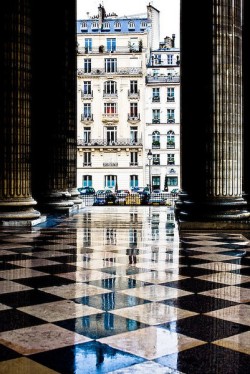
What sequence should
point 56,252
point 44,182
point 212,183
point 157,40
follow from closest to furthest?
1. point 56,252
2. point 212,183
3. point 44,182
4. point 157,40

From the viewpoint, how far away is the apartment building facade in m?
71.9

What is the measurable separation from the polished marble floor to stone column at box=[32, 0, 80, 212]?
9187 mm

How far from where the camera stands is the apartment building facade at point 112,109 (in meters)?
71.9

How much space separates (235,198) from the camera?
13.3m

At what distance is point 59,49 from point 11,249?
40.1ft

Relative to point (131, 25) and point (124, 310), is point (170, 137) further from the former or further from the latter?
point (124, 310)

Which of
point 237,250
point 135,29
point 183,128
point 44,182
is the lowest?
point 237,250

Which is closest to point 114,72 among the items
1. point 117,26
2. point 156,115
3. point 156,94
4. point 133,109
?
point 133,109

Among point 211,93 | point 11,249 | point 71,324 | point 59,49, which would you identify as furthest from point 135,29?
point 71,324

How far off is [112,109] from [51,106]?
53603 mm

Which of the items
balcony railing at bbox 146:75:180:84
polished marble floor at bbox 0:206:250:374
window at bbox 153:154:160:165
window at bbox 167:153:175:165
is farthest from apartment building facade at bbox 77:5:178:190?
polished marble floor at bbox 0:206:250:374

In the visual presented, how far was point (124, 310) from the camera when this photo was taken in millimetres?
5055

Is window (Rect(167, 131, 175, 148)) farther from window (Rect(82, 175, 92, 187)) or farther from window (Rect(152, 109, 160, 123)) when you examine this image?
window (Rect(82, 175, 92, 187))

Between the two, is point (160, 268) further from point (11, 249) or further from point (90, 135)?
point (90, 135)
